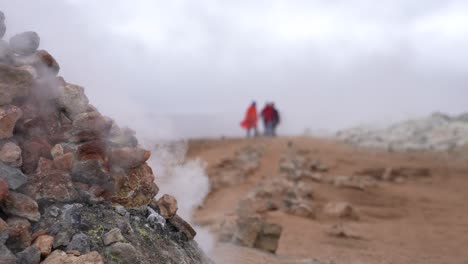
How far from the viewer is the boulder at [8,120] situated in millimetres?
3691

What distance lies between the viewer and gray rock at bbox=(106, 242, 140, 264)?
3.67 m

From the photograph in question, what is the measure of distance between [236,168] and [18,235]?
13.5 m

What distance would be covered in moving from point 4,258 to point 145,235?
1.08m

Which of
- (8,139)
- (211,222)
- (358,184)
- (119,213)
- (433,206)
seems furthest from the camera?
(358,184)

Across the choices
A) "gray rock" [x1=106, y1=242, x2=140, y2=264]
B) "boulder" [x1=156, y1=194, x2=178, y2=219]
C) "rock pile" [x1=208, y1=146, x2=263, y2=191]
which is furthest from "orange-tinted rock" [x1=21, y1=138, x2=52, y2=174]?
"rock pile" [x1=208, y1=146, x2=263, y2=191]

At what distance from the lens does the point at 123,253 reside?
12.2 ft

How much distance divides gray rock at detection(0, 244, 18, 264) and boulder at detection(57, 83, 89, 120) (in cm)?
127

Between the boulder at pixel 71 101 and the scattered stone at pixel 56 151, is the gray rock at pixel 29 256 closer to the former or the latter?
the scattered stone at pixel 56 151

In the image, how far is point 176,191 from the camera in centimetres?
629

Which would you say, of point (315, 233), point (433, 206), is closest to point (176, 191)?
point (315, 233)

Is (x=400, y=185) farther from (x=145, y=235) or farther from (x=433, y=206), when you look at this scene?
(x=145, y=235)

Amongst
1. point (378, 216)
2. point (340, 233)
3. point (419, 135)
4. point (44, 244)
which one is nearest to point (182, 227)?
point (44, 244)

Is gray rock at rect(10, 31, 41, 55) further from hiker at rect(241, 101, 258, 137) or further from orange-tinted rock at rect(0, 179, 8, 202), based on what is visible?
hiker at rect(241, 101, 258, 137)

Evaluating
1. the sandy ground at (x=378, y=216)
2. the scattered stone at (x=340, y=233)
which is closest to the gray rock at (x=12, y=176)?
the sandy ground at (x=378, y=216)
